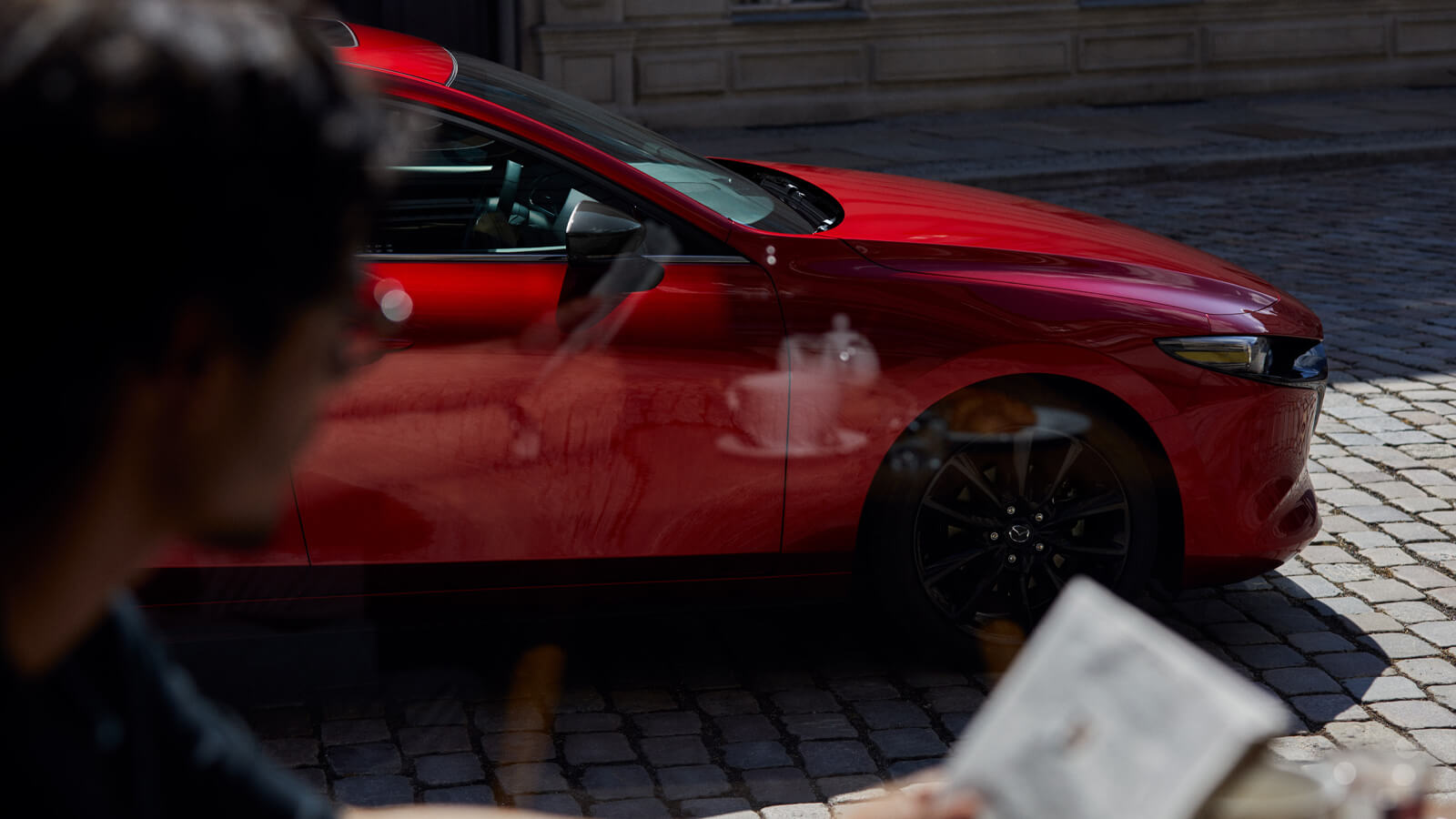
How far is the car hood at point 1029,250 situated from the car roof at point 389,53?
110cm

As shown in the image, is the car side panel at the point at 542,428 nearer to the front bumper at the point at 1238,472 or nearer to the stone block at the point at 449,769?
the stone block at the point at 449,769

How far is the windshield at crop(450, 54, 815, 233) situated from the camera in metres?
4.07

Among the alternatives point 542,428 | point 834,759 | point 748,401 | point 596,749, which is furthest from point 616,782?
point 748,401

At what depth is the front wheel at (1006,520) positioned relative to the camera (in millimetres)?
3973

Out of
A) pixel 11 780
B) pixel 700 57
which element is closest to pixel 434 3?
pixel 700 57

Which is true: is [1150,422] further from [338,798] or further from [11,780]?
[11,780]

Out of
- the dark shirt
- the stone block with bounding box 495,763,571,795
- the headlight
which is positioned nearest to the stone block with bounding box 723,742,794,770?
the stone block with bounding box 495,763,571,795

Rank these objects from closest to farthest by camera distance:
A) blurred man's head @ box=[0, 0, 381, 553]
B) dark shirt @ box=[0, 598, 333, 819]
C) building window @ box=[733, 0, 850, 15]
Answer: blurred man's head @ box=[0, 0, 381, 553]
dark shirt @ box=[0, 598, 333, 819]
building window @ box=[733, 0, 850, 15]

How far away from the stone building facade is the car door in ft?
34.4

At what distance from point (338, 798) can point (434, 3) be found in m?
11.2

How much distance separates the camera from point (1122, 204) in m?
11.4

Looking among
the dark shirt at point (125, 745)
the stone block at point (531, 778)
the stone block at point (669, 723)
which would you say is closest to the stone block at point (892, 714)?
the stone block at point (669, 723)

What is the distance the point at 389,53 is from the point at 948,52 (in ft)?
38.5

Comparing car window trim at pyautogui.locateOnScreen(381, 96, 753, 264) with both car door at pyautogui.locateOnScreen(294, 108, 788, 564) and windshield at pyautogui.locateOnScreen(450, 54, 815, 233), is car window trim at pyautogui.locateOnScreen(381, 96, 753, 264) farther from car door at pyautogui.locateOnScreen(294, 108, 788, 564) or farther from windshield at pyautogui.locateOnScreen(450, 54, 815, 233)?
windshield at pyautogui.locateOnScreen(450, 54, 815, 233)
